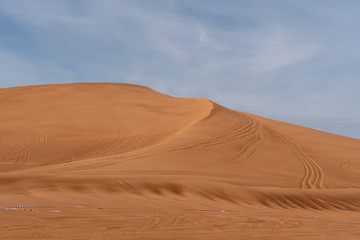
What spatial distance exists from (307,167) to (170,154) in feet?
16.8

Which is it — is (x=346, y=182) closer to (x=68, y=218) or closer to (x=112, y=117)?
(x=68, y=218)

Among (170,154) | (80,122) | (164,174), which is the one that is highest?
(80,122)

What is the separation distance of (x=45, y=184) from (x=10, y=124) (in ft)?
41.0

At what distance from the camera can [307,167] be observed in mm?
14883

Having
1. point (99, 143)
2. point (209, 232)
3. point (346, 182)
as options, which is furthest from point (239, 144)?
point (209, 232)

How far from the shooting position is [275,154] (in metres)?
15.8

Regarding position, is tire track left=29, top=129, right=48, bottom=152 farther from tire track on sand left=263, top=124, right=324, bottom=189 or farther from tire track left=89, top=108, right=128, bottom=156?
tire track on sand left=263, top=124, right=324, bottom=189

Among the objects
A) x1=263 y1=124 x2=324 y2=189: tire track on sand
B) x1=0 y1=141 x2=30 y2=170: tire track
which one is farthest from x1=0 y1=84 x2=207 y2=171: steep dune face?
x1=263 y1=124 x2=324 y2=189: tire track on sand

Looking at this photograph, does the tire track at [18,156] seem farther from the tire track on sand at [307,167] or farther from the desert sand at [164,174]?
the tire track on sand at [307,167]

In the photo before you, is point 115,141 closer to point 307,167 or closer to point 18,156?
point 18,156

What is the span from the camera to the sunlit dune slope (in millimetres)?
9727

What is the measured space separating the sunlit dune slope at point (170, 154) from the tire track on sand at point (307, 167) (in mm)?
53

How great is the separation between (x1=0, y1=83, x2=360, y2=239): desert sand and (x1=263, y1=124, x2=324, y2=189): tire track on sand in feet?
0.23

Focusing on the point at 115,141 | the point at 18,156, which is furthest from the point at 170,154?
the point at 18,156
